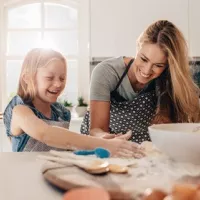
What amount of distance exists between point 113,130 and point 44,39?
2.22m

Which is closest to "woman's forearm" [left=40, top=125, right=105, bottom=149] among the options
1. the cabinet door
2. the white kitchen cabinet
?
the white kitchen cabinet

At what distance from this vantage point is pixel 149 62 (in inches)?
53.7

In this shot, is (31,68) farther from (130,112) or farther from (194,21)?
(194,21)

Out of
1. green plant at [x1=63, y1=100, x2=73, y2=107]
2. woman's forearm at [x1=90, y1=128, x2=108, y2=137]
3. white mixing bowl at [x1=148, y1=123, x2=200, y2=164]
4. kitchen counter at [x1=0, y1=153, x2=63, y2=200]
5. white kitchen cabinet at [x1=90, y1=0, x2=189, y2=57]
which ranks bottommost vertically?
green plant at [x1=63, y1=100, x2=73, y2=107]

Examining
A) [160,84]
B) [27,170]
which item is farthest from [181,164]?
[160,84]

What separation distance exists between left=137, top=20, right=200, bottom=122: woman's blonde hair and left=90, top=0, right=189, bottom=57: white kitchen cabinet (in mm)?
1513

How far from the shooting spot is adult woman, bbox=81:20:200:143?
1.38m

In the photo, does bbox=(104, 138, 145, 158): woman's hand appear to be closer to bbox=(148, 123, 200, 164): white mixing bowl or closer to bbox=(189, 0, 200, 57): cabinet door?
bbox=(148, 123, 200, 164): white mixing bowl

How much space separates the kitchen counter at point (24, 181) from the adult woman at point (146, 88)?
1.77 feet

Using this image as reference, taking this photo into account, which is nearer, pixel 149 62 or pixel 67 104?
pixel 149 62

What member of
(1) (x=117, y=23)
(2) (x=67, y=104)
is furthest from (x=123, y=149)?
(2) (x=67, y=104)

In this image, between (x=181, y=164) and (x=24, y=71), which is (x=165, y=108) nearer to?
(x=24, y=71)

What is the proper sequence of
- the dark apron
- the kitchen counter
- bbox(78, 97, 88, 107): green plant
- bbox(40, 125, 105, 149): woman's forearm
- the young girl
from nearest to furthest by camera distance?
the kitchen counter
bbox(40, 125, 105, 149): woman's forearm
the young girl
the dark apron
bbox(78, 97, 88, 107): green plant

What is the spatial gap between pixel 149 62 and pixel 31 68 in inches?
18.9
